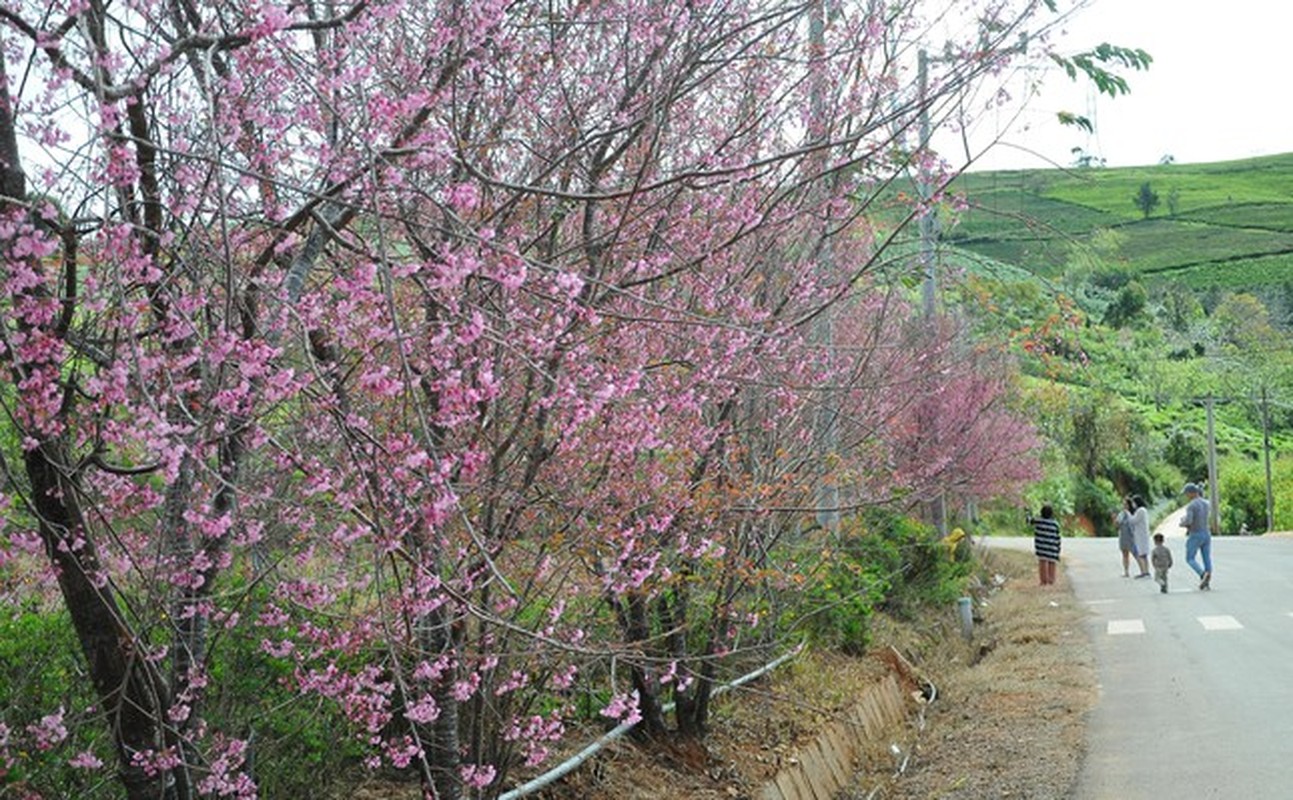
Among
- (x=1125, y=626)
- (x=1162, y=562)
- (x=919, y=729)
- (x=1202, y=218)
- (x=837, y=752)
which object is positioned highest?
(x=1202, y=218)

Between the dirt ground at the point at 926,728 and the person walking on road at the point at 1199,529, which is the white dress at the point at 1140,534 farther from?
the dirt ground at the point at 926,728

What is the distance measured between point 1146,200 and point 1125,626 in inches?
5597

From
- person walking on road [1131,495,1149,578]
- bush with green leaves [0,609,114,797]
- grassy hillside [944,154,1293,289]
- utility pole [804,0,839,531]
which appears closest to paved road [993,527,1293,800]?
person walking on road [1131,495,1149,578]

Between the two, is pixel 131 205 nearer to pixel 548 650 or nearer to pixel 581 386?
pixel 581 386

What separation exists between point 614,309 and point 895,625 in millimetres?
11090

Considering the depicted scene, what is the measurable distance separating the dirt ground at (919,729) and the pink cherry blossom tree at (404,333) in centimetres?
60

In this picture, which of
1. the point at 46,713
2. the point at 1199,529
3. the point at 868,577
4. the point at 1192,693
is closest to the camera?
the point at 46,713

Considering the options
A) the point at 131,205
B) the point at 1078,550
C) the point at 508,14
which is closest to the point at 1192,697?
the point at 508,14

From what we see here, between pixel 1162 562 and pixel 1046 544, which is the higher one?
pixel 1046 544

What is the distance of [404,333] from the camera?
14.2ft

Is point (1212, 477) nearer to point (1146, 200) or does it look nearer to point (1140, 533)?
point (1140, 533)

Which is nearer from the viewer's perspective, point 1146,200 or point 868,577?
point 868,577

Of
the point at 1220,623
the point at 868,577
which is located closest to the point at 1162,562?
the point at 1220,623

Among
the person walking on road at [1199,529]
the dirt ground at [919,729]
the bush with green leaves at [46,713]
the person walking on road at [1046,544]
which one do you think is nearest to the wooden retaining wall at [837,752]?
the dirt ground at [919,729]
